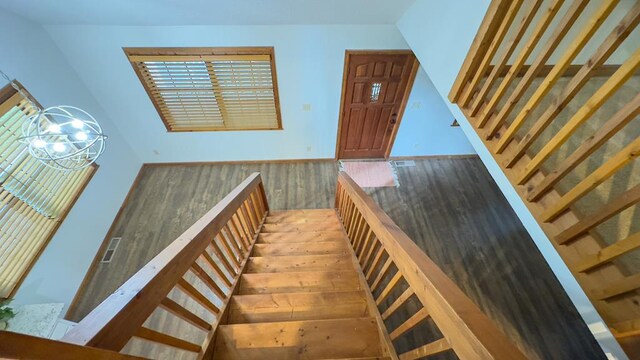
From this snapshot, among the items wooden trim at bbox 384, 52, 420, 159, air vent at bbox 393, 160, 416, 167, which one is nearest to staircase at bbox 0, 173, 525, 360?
wooden trim at bbox 384, 52, 420, 159

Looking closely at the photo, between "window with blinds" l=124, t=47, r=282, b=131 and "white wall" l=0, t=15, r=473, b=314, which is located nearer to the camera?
"white wall" l=0, t=15, r=473, b=314

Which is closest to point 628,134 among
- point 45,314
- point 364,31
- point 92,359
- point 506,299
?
point 506,299

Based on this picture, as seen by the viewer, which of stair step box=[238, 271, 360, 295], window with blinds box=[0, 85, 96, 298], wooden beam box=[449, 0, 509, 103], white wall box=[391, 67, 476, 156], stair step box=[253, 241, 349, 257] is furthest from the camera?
white wall box=[391, 67, 476, 156]

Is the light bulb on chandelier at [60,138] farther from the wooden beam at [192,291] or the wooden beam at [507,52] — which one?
the wooden beam at [507,52]

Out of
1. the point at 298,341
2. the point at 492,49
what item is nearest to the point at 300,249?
the point at 298,341

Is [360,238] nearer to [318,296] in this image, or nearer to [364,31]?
[318,296]

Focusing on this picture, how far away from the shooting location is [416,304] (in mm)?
2848

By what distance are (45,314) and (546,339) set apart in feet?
15.8

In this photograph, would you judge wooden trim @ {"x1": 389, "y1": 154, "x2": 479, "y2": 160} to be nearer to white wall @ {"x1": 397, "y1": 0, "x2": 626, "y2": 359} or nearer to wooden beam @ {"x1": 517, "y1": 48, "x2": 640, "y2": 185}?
white wall @ {"x1": 397, "y1": 0, "x2": 626, "y2": 359}

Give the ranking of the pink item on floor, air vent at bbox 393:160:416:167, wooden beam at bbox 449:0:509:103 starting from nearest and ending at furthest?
wooden beam at bbox 449:0:509:103 → the pink item on floor → air vent at bbox 393:160:416:167

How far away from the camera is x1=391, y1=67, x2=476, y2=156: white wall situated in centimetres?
369

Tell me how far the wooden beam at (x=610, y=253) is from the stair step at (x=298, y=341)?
1.02 meters

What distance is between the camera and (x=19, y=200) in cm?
228

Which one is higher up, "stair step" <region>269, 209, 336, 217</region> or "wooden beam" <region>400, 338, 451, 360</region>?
"stair step" <region>269, 209, 336, 217</region>
